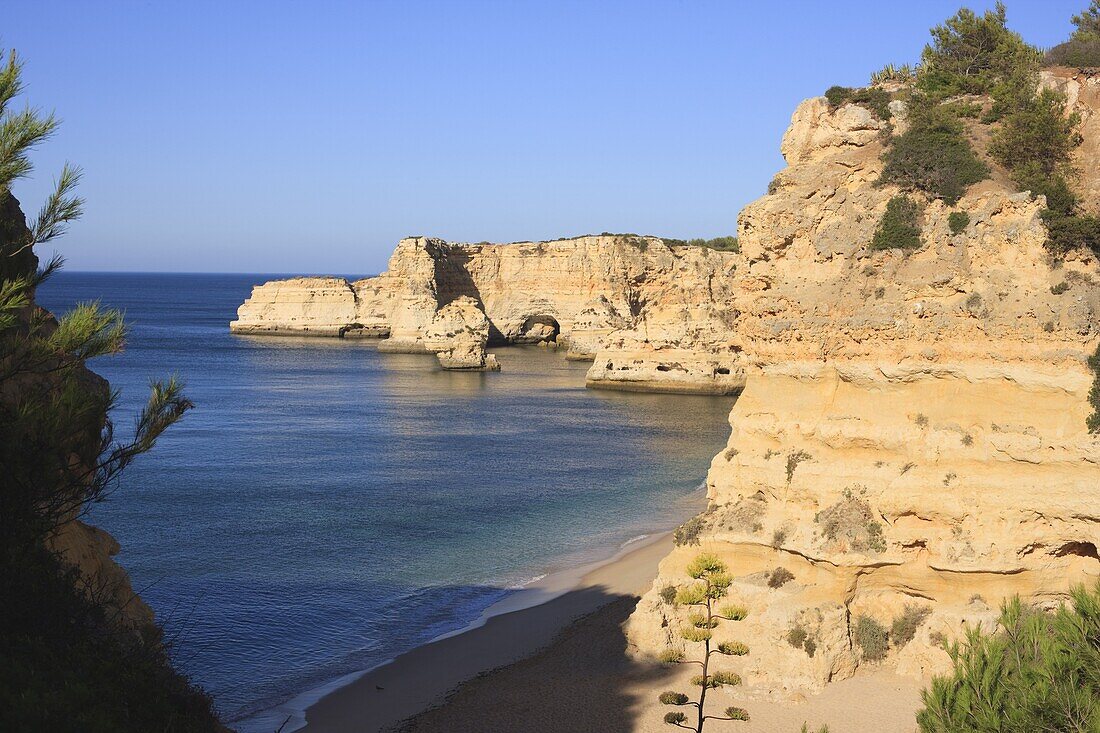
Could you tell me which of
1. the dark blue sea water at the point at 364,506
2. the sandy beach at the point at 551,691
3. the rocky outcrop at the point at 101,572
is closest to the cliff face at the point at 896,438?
the sandy beach at the point at 551,691

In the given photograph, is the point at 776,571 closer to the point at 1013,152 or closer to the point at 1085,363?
the point at 1085,363

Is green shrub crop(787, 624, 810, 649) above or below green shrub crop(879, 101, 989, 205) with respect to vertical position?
below

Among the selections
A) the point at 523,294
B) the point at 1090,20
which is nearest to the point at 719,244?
the point at 523,294

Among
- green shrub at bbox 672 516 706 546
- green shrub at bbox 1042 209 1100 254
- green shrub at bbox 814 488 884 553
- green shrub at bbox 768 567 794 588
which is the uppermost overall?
green shrub at bbox 1042 209 1100 254

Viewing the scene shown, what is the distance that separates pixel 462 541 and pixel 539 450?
1444 cm

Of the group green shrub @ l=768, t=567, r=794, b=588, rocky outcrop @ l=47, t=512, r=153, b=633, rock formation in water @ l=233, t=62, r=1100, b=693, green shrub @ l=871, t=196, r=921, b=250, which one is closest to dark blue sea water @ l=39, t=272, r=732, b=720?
rocky outcrop @ l=47, t=512, r=153, b=633

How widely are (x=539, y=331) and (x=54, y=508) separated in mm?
87920

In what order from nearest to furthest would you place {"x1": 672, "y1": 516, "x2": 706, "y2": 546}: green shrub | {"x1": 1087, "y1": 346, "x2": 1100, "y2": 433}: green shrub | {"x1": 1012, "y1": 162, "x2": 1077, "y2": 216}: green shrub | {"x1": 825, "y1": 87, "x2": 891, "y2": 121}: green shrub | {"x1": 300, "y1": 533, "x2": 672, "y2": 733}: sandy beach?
{"x1": 1087, "y1": 346, "x2": 1100, "y2": 433}: green shrub → {"x1": 1012, "y1": 162, "x2": 1077, "y2": 216}: green shrub → {"x1": 300, "y1": 533, "x2": 672, "y2": 733}: sandy beach → {"x1": 672, "y1": 516, "x2": 706, "y2": 546}: green shrub → {"x1": 825, "y1": 87, "x2": 891, "y2": 121}: green shrub

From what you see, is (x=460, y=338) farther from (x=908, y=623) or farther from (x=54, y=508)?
(x=54, y=508)

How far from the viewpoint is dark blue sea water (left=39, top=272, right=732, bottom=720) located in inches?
755

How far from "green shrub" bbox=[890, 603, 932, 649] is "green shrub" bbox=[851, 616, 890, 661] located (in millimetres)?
142

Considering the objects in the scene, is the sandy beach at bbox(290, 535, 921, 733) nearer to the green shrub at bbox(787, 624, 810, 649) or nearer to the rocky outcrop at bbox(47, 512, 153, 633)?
the green shrub at bbox(787, 624, 810, 649)

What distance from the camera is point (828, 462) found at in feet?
49.5

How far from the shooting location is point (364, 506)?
29500 millimetres
